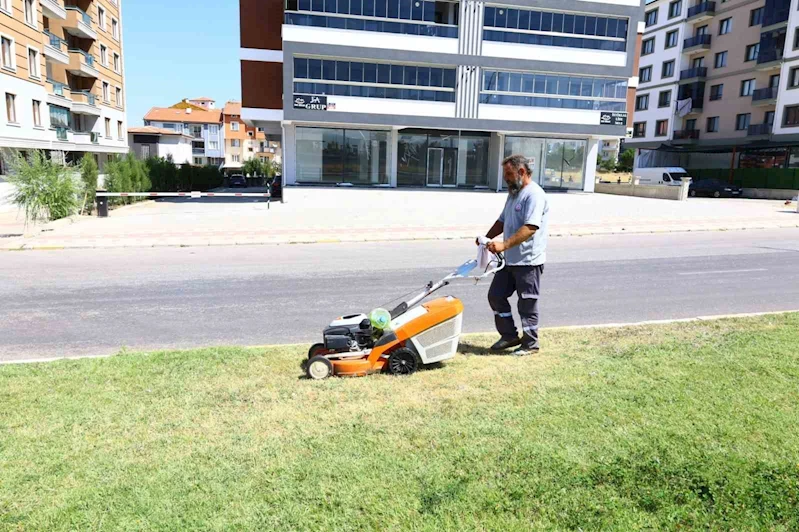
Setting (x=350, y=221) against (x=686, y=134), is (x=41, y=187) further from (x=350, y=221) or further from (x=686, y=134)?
(x=686, y=134)

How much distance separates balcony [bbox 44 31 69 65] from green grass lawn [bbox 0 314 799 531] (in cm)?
3824

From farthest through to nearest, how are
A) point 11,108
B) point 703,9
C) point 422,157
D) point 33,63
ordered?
point 703,9
point 422,157
point 33,63
point 11,108

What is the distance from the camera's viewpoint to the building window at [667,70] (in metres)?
55.2

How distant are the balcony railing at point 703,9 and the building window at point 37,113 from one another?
5303 cm

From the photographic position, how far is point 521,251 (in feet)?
17.6

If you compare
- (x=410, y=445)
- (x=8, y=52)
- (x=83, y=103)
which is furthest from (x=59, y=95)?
(x=410, y=445)

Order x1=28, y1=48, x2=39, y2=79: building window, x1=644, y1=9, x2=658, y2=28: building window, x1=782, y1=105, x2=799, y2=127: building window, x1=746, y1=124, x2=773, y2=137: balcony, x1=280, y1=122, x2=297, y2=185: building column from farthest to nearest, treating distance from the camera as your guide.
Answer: x1=644, y1=9, x2=658, y2=28: building window < x1=746, y1=124, x2=773, y2=137: balcony < x1=782, y1=105, x2=799, y2=127: building window < x1=28, y1=48, x2=39, y2=79: building window < x1=280, y1=122, x2=297, y2=185: building column

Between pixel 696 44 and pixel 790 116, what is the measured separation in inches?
540

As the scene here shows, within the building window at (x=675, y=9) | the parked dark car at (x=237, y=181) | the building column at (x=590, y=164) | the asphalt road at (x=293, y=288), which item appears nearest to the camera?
the asphalt road at (x=293, y=288)

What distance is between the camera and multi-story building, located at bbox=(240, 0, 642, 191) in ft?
100

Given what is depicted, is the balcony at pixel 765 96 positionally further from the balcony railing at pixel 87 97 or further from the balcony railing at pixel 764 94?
the balcony railing at pixel 87 97

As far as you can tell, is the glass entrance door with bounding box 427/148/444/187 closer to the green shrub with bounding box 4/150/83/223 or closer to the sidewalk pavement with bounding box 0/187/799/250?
the sidewalk pavement with bounding box 0/187/799/250

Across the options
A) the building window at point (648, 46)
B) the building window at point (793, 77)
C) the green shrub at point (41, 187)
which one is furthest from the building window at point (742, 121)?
the green shrub at point (41, 187)

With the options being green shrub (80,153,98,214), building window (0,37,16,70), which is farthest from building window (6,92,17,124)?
green shrub (80,153,98,214)
